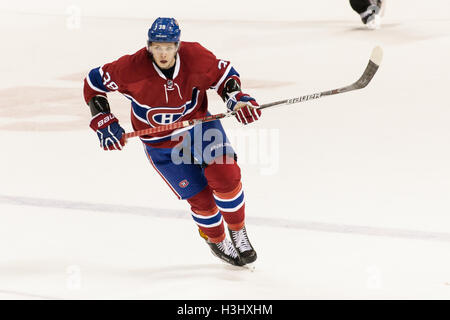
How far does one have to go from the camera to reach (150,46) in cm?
409

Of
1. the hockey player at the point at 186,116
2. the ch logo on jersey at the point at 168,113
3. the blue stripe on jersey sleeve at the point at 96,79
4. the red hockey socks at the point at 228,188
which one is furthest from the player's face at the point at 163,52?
the red hockey socks at the point at 228,188

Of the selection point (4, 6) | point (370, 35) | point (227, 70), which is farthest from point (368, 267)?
point (4, 6)

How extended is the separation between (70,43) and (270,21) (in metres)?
2.55

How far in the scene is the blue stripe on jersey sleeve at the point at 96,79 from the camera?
4293 mm

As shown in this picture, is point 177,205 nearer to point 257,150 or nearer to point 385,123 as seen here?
point 257,150

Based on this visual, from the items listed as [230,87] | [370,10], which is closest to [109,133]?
[230,87]

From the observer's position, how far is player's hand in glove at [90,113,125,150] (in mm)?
4270

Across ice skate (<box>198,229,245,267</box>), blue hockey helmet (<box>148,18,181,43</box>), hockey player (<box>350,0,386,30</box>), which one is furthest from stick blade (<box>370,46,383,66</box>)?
hockey player (<box>350,0,386,30</box>)

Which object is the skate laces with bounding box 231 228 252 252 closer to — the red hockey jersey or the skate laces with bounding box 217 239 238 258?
the skate laces with bounding box 217 239 238 258

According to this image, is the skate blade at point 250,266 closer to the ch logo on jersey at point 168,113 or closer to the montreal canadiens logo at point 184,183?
the montreal canadiens logo at point 184,183

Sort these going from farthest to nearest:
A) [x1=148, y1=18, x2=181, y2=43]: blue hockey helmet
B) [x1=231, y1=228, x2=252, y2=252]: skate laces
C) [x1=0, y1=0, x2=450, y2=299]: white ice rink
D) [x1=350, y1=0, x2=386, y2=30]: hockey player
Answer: [x1=350, y1=0, x2=386, y2=30]: hockey player
[x1=231, y1=228, x2=252, y2=252]: skate laces
[x1=0, y1=0, x2=450, y2=299]: white ice rink
[x1=148, y1=18, x2=181, y2=43]: blue hockey helmet

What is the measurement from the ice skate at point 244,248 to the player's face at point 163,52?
909 mm

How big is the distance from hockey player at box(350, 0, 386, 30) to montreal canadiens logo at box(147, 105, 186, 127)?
647cm

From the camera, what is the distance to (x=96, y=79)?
4.31 m
